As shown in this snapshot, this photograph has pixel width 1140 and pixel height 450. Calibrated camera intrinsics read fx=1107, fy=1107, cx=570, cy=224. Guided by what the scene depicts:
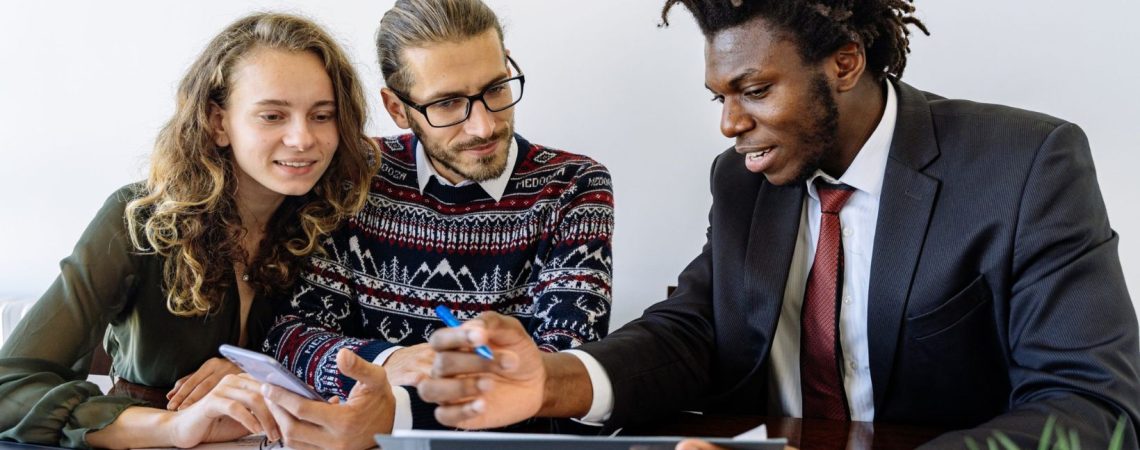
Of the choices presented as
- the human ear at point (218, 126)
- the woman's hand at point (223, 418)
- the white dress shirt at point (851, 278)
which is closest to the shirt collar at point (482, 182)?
the human ear at point (218, 126)

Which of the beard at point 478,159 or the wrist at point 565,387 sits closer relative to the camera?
the wrist at point 565,387

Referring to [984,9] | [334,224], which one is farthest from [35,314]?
[984,9]

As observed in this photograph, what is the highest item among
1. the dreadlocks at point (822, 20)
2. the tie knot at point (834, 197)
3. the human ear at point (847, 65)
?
the dreadlocks at point (822, 20)

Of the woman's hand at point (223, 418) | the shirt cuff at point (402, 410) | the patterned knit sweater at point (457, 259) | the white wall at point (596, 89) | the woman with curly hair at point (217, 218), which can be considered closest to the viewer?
the woman's hand at point (223, 418)

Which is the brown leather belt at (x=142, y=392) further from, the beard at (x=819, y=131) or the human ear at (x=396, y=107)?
the beard at (x=819, y=131)

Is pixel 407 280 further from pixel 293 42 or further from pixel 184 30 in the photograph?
pixel 184 30

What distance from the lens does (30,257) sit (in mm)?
3271

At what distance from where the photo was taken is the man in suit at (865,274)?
163cm

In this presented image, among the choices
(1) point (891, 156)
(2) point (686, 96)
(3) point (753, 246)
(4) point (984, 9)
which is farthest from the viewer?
(2) point (686, 96)

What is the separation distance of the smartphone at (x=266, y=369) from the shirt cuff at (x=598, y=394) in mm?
426

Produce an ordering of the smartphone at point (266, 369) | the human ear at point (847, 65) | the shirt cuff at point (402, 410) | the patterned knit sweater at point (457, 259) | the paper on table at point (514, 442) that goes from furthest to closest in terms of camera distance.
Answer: the patterned knit sweater at point (457, 259) < the human ear at point (847, 65) < the shirt cuff at point (402, 410) < the smartphone at point (266, 369) < the paper on table at point (514, 442)

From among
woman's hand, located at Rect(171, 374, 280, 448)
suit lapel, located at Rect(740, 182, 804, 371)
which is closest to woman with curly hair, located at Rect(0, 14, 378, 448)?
woman's hand, located at Rect(171, 374, 280, 448)

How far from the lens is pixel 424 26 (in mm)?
2219

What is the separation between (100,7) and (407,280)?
1.51 metres
